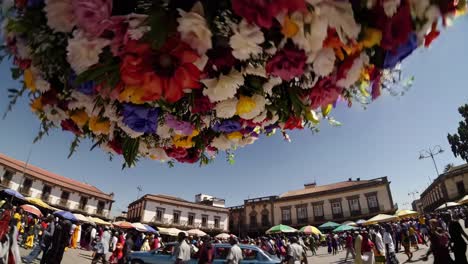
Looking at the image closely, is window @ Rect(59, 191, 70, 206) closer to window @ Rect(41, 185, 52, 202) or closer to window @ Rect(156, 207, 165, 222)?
window @ Rect(41, 185, 52, 202)

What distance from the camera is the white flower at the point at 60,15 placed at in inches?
42.5

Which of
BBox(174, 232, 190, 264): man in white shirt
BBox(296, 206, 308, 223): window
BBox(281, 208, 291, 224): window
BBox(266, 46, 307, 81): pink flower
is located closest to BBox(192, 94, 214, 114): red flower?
BBox(266, 46, 307, 81): pink flower

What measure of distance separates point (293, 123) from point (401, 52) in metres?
0.86

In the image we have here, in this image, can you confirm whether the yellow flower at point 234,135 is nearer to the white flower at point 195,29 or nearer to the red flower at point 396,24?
the white flower at point 195,29

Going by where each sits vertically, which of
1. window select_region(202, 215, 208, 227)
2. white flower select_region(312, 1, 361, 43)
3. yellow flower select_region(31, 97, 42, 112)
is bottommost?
white flower select_region(312, 1, 361, 43)

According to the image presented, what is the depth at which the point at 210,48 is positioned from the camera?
1.10m

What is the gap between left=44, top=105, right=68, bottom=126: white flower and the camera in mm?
1713

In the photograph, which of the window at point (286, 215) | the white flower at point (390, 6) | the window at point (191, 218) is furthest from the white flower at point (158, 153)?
the window at point (191, 218)

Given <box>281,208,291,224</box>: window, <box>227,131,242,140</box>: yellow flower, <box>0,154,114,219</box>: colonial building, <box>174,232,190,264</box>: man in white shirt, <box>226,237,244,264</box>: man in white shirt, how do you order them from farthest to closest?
<box>281,208,291,224</box>: window, <box>0,154,114,219</box>: colonial building, <box>226,237,244,264</box>: man in white shirt, <box>174,232,190,264</box>: man in white shirt, <box>227,131,242,140</box>: yellow flower

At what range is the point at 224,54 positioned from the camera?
3.93 feet

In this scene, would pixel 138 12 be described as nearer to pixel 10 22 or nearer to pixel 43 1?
pixel 43 1

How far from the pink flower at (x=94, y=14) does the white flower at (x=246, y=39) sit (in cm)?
46

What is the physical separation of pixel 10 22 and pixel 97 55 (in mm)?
431

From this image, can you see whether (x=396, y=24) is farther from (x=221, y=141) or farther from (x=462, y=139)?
(x=462, y=139)
